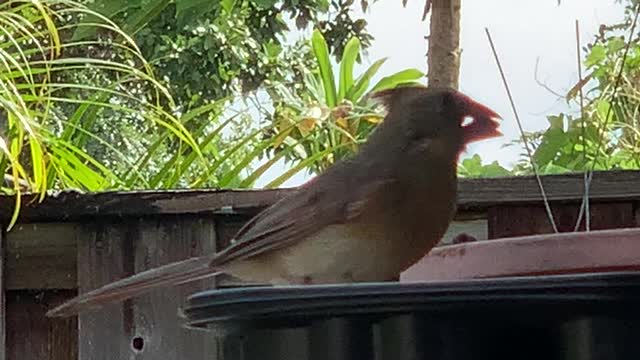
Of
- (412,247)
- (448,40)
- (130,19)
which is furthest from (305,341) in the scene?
(130,19)

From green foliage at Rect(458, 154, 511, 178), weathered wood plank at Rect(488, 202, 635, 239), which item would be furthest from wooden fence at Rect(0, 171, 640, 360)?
green foliage at Rect(458, 154, 511, 178)

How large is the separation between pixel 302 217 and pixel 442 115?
165 mm

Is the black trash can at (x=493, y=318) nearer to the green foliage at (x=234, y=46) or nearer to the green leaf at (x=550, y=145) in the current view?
the green leaf at (x=550, y=145)

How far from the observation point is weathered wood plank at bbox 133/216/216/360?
5.52 ft

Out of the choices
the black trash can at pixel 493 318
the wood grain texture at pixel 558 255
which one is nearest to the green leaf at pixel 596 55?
Answer: the wood grain texture at pixel 558 255

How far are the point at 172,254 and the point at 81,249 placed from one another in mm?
127

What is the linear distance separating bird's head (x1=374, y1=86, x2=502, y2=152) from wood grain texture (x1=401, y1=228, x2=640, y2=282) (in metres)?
0.17

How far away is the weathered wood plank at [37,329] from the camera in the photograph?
1.72 m

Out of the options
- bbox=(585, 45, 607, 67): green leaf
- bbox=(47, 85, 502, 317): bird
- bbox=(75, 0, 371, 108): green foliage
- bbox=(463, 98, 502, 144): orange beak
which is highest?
bbox=(75, 0, 371, 108): green foliage

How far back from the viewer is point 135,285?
3.80 feet

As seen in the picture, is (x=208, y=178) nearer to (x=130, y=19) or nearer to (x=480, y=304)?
(x=130, y=19)

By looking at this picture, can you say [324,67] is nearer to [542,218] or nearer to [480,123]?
[542,218]

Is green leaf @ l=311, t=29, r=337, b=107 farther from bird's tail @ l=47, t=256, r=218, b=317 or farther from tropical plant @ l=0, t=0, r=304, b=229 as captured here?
bird's tail @ l=47, t=256, r=218, b=317

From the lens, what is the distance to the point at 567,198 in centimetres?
165
